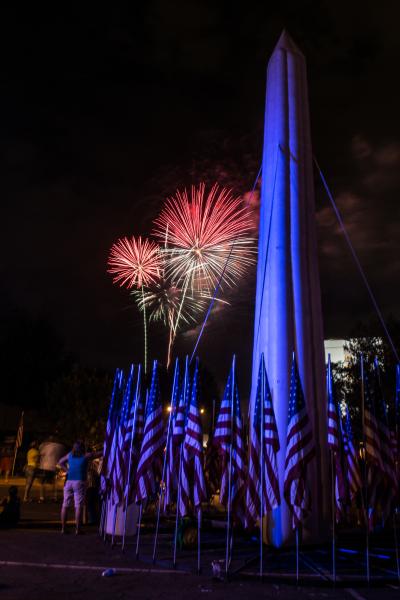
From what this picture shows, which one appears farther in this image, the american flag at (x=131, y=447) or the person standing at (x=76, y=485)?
the person standing at (x=76, y=485)

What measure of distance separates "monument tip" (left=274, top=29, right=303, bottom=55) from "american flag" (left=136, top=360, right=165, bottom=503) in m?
13.0

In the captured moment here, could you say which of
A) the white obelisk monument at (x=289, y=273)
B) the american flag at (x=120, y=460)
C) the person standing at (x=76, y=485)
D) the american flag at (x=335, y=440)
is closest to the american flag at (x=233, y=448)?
the white obelisk monument at (x=289, y=273)

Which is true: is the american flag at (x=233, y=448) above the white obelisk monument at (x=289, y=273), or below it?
below

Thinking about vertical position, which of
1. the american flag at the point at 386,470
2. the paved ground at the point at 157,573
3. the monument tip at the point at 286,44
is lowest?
the paved ground at the point at 157,573

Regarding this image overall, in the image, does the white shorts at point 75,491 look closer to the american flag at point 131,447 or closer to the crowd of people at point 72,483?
the crowd of people at point 72,483

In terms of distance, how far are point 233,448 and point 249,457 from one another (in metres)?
0.36

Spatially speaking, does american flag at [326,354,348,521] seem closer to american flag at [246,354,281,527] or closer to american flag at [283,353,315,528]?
american flag at [283,353,315,528]

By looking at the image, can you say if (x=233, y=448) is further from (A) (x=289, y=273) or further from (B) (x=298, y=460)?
(A) (x=289, y=273)

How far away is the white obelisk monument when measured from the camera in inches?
511

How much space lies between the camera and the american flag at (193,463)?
33.5ft

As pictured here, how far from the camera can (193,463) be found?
10.8 meters

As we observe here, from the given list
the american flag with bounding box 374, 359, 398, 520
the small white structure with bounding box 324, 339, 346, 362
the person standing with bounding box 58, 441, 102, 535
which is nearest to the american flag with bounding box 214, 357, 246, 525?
the american flag with bounding box 374, 359, 398, 520

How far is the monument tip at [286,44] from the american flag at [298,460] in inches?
519

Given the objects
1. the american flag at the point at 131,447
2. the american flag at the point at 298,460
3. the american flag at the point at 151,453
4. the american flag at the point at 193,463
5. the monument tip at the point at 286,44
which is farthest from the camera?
the monument tip at the point at 286,44
